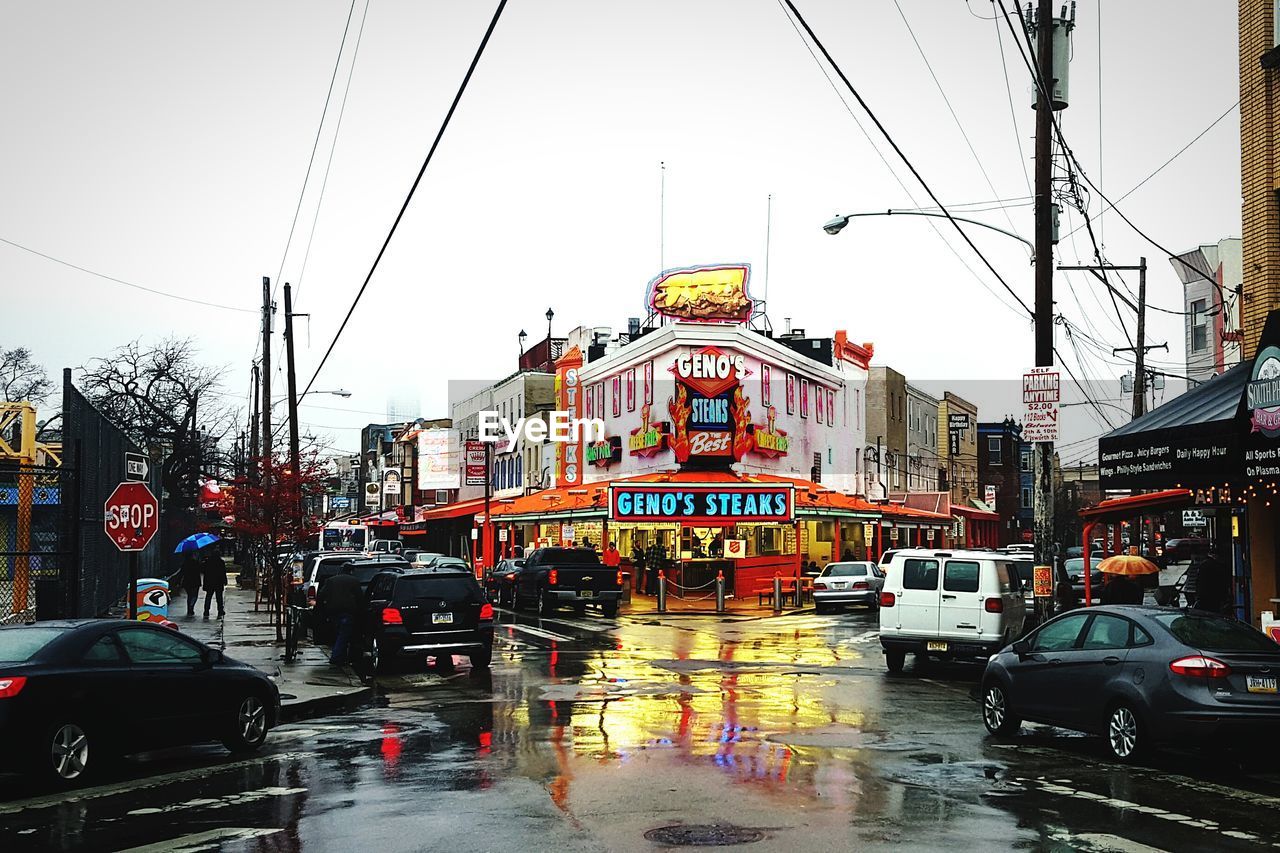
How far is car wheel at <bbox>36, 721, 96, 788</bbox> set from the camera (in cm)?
1094

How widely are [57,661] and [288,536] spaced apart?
20631 millimetres

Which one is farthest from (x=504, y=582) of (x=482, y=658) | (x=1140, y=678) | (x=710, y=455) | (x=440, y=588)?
(x=1140, y=678)

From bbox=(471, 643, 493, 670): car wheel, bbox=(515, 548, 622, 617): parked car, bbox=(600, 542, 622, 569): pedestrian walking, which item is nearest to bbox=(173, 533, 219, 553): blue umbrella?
bbox=(515, 548, 622, 617): parked car

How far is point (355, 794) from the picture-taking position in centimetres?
1073

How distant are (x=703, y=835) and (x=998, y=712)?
6536 mm

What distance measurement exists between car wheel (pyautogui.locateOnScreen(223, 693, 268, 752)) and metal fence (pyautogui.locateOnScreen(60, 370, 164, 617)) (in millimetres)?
4678

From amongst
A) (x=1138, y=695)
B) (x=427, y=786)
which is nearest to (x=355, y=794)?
(x=427, y=786)

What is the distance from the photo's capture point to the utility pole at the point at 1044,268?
19.4m

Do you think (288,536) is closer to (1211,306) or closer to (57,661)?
(57,661)

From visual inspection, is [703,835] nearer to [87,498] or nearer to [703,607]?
[87,498]

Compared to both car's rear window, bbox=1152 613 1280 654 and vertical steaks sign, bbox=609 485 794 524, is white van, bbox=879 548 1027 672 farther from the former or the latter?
vertical steaks sign, bbox=609 485 794 524

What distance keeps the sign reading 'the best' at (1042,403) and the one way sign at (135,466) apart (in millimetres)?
12236

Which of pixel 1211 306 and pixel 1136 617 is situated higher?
pixel 1211 306

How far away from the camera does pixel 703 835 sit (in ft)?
29.0
